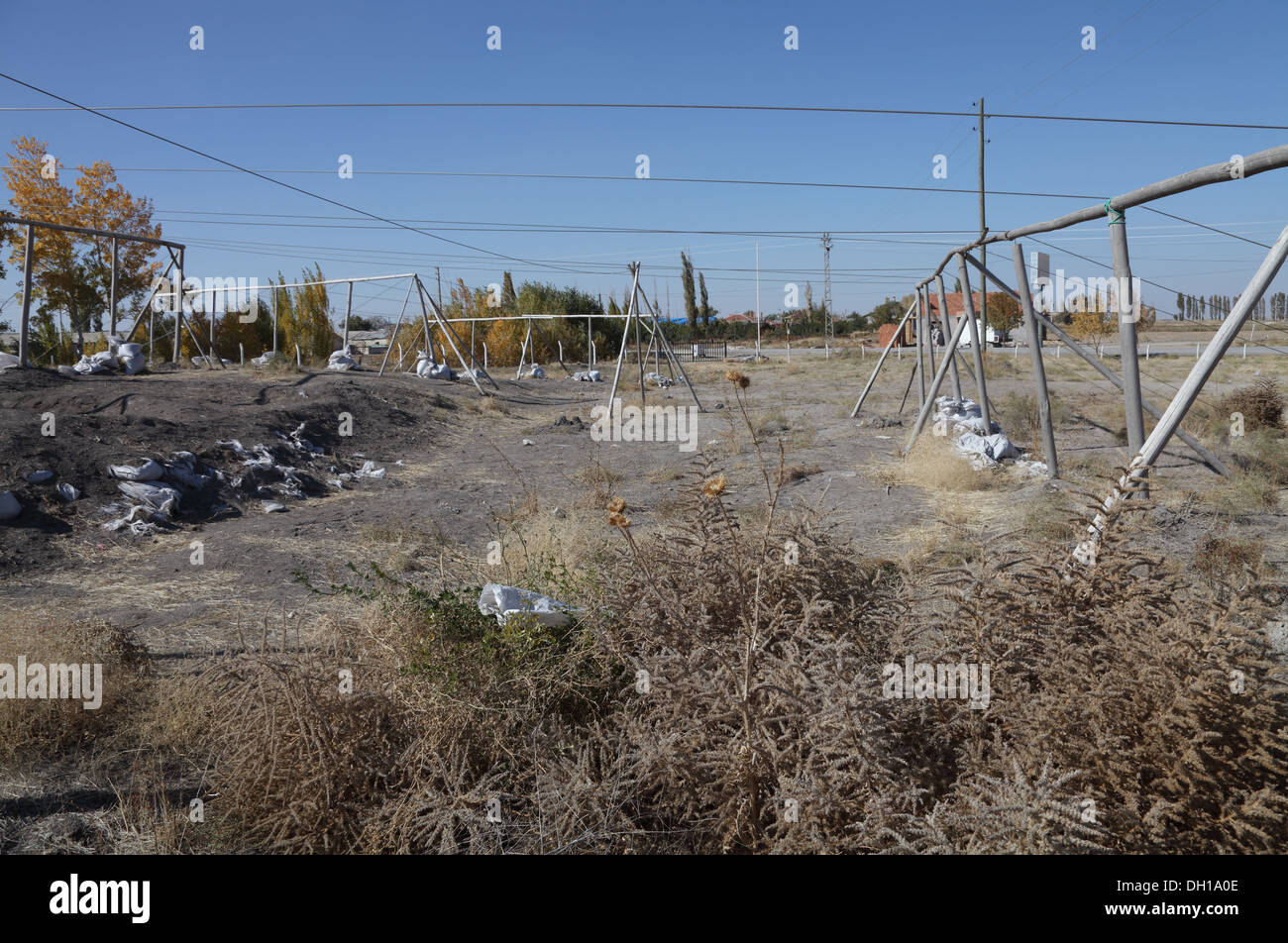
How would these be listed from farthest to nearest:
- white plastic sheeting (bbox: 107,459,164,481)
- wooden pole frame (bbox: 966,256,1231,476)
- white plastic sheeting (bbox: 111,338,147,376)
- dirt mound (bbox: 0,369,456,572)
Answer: white plastic sheeting (bbox: 111,338,147,376)
white plastic sheeting (bbox: 107,459,164,481)
dirt mound (bbox: 0,369,456,572)
wooden pole frame (bbox: 966,256,1231,476)

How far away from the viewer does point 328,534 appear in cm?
768

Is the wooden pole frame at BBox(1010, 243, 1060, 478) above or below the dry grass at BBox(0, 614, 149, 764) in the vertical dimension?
above

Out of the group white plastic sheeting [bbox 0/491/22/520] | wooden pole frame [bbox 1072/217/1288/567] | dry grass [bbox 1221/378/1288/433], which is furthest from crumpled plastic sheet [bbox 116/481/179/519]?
dry grass [bbox 1221/378/1288/433]

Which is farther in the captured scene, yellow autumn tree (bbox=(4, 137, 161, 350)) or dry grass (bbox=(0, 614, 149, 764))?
yellow autumn tree (bbox=(4, 137, 161, 350))

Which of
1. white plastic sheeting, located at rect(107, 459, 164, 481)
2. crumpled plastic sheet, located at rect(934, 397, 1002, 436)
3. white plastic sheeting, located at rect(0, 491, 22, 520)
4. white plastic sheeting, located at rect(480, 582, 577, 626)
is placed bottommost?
white plastic sheeting, located at rect(480, 582, 577, 626)

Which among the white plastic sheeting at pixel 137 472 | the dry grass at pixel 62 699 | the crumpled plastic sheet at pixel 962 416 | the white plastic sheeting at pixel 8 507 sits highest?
the crumpled plastic sheet at pixel 962 416

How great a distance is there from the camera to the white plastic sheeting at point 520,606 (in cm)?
390

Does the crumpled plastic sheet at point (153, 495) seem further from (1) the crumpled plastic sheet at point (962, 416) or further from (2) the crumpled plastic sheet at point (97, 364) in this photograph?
(1) the crumpled plastic sheet at point (962, 416)

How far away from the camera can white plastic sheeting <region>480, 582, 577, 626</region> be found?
3904 mm

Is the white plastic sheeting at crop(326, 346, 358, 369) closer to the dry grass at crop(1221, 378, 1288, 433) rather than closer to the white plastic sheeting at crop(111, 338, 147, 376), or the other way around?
the white plastic sheeting at crop(111, 338, 147, 376)

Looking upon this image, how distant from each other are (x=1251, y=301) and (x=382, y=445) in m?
11.0

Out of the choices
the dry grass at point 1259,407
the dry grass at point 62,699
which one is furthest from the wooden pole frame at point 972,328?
the dry grass at point 62,699
